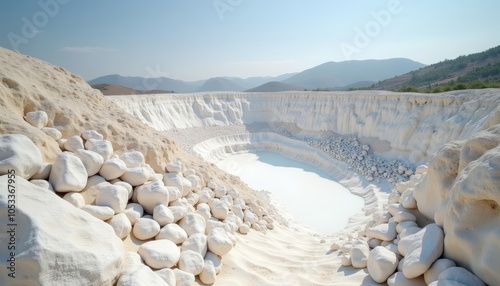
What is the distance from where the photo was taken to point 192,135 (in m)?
18.7

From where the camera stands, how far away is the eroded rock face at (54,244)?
5.74ft

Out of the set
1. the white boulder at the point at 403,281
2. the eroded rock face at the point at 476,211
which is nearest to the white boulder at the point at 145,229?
Answer: the white boulder at the point at 403,281

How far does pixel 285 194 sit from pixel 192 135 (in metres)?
→ 9.41

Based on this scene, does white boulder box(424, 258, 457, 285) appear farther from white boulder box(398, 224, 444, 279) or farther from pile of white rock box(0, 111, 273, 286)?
pile of white rock box(0, 111, 273, 286)

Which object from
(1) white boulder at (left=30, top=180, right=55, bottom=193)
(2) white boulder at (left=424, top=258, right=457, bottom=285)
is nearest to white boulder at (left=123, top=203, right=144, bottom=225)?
(1) white boulder at (left=30, top=180, right=55, bottom=193)

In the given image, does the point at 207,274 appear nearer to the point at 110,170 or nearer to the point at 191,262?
the point at 191,262

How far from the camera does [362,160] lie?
13547 millimetres

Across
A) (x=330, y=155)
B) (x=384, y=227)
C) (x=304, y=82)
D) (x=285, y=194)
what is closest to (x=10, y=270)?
(x=384, y=227)

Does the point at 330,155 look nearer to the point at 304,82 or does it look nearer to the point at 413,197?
the point at 413,197

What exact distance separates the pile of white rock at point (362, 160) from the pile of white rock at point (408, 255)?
813 centimetres

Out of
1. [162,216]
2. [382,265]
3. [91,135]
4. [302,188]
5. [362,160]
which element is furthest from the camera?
[362,160]

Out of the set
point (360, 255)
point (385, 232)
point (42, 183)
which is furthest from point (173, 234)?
point (385, 232)

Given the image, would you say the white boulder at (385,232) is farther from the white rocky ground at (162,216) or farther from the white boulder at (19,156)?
the white boulder at (19,156)

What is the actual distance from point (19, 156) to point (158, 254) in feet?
4.78
